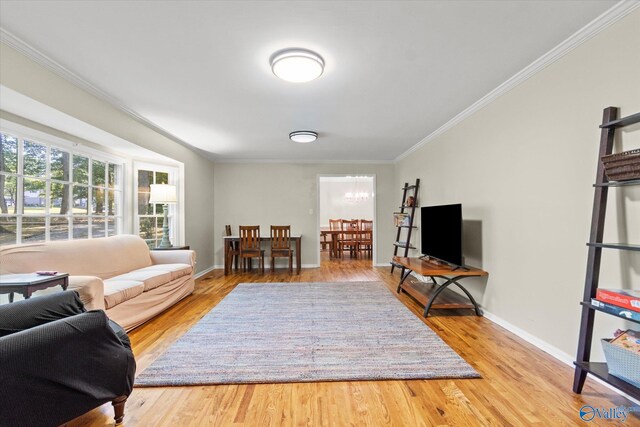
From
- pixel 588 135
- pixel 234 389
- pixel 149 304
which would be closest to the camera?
pixel 234 389

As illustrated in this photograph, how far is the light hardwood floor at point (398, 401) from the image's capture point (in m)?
1.51

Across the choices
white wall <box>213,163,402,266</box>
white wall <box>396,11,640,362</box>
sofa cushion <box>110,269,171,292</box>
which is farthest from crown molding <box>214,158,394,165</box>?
sofa cushion <box>110,269,171,292</box>

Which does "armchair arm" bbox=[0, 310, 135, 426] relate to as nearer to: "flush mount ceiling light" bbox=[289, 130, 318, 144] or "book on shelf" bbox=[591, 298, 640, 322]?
"book on shelf" bbox=[591, 298, 640, 322]

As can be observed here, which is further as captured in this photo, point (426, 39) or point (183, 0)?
point (426, 39)

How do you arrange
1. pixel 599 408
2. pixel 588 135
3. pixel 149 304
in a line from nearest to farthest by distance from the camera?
pixel 599 408
pixel 588 135
pixel 149 304

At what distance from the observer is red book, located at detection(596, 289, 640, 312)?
4.63 feet

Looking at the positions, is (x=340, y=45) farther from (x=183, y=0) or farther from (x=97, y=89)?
(x=97, y=89)

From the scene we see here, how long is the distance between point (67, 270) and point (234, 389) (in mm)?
2132

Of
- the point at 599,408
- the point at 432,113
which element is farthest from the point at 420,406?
the point at 432,113

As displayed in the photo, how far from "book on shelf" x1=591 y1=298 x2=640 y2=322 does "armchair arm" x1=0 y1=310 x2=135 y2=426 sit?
8.42 feet

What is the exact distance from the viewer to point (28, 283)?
1.93 meters

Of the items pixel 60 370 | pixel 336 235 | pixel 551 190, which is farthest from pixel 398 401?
pixel 336 235

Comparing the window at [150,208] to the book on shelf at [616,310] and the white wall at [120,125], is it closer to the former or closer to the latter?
the white wall at [120,125]

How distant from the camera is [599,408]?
1.58 meters
